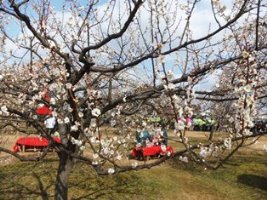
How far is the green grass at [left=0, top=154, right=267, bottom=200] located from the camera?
49.3ft

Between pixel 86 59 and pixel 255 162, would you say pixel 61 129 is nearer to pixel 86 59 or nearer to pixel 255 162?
pixel 86 59

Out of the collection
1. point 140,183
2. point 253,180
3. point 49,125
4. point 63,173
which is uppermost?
point 49,125

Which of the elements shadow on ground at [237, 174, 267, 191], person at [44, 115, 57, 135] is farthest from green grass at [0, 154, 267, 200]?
person at [44, 115, 57, 135]

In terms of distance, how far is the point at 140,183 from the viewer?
53.8 feet

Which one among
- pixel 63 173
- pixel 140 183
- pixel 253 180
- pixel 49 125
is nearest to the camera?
pixel 63 173

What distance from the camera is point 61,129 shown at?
32.6 feet

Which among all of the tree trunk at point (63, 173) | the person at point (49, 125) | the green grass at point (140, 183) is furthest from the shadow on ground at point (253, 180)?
the tree trunk at point (63, 173)

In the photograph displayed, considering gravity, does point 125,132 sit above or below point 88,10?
below

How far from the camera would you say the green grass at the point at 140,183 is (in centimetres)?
1504

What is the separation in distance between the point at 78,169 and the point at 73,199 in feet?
10.3

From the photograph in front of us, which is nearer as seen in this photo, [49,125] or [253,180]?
[49,125]

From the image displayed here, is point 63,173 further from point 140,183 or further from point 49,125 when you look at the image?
point 140,183

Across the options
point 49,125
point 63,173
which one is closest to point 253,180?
point 63,173

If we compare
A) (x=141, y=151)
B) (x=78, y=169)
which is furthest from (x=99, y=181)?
(x=141, y=151)
